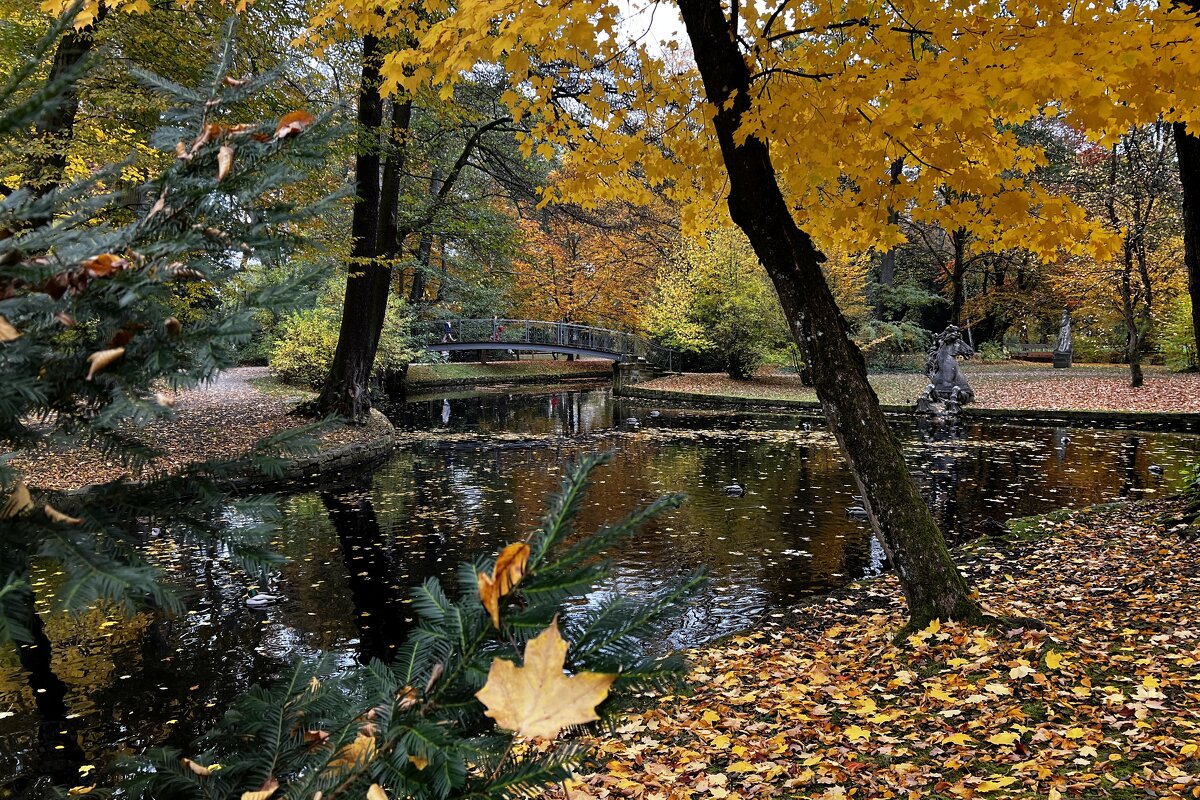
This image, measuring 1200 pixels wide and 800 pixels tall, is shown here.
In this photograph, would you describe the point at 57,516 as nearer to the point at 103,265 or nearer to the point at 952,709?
the point at 103,265

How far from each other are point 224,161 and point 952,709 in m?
3.59

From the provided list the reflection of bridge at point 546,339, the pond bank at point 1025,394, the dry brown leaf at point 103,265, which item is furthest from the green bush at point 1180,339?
the dry brown leaf at point 103,265

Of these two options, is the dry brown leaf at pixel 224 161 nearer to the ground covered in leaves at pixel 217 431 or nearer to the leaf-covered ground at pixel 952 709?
the leaf-covered ground at pixel 952 709

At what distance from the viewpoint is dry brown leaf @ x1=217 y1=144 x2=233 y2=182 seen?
3.28 ft

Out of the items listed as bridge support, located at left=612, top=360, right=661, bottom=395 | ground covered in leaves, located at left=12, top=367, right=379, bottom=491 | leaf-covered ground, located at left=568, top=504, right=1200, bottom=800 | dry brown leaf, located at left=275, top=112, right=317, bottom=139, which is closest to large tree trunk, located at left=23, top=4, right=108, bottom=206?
ground covered in leaves, located at left=12, top=367, right=379, bottom=491

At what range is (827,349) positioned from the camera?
4.63 meters

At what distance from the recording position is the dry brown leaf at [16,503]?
889 mm

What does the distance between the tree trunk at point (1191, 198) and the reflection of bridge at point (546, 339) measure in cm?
2437

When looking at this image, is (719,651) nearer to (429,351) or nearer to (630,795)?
(630,795)

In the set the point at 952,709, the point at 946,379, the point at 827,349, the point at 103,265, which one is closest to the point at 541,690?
the point at 103,265

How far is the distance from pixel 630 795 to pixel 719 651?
6.49 feet

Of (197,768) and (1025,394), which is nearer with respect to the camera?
(197,768)

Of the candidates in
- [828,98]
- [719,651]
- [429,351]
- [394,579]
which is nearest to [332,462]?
[394,579]

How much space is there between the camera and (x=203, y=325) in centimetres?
99
